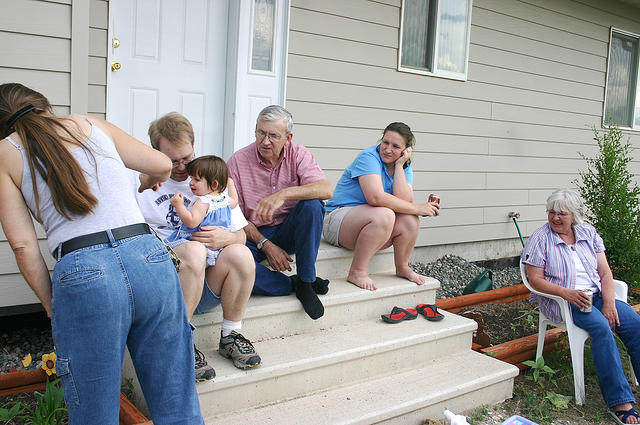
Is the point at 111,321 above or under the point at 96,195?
under

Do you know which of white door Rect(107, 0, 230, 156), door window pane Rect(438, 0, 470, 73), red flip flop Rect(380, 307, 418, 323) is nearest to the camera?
red flip flop Rect(380, 307, 418, 323)

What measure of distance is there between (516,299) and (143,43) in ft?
11.4

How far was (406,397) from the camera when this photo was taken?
2.73 m

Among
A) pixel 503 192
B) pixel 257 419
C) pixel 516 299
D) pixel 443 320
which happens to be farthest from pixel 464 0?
pixel 257 419

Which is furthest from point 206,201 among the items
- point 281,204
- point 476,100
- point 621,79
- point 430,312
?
point 621,79

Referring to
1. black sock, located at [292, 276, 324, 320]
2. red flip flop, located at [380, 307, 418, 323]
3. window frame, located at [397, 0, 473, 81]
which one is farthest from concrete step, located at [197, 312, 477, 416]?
window frame, located at [397, 0, 473, 81]

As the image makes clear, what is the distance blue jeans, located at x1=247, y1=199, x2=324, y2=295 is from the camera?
2.93 metres

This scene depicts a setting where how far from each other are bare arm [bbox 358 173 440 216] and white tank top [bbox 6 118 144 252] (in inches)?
74.9

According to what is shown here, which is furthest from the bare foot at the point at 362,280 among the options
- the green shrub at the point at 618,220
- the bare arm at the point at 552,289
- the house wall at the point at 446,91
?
Result: the green shrub at the point at 618,220

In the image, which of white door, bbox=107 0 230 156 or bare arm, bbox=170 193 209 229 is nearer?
bare arm, bbox=170 193 209 229

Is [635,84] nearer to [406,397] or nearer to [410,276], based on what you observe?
[410,276]

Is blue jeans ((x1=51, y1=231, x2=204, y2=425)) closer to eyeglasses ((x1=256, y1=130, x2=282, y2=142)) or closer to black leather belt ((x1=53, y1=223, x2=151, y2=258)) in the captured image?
black leather belt ((x1=53, y1=223, x2=151, y2=258))

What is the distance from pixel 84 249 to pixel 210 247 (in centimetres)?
95

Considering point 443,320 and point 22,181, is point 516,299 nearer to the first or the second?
point 443,320
